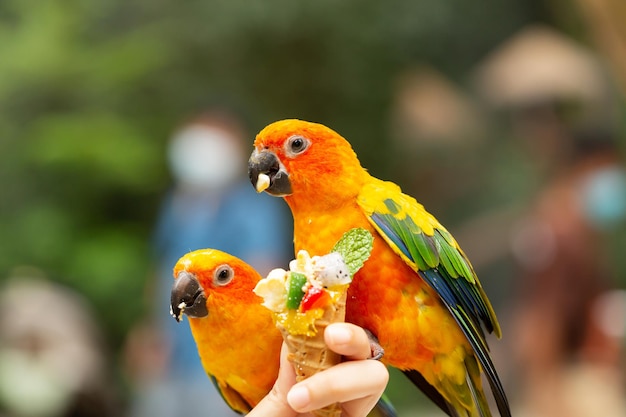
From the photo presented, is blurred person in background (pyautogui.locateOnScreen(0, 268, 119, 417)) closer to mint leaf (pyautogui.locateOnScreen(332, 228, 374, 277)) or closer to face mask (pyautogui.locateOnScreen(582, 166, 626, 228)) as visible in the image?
face mask (pyautogui.locateOnScreen(582, 166, 626, 228))

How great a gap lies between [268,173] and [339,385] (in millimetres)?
373

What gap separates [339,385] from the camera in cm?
106

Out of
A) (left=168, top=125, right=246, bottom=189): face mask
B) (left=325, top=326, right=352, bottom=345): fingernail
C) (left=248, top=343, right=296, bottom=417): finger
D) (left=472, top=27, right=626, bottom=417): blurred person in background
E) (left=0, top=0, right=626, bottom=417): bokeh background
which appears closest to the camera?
(left=325, top=326, right=352, bottom=345): fingernail

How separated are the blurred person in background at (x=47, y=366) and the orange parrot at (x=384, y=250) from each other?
2.78 meters

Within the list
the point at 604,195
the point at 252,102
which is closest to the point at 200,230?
the point at 604,195

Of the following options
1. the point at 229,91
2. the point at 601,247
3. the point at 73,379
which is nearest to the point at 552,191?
the point at 601,247

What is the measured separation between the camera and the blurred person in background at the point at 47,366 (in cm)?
367

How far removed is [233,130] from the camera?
3307 mm

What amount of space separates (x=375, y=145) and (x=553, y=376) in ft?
9.90

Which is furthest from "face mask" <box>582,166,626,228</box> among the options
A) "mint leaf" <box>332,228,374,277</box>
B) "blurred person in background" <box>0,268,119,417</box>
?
"blurred person in background" <box>0,268,119,417</box>

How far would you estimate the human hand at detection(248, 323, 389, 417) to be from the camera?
1.04m

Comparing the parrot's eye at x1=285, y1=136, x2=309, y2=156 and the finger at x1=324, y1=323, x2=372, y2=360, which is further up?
the parrot's eye at x1=285, y1=136, x2=309, y2=156

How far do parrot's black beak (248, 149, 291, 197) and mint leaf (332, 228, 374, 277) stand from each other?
16 centimetres

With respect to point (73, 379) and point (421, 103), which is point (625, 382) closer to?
point (73, 379)
